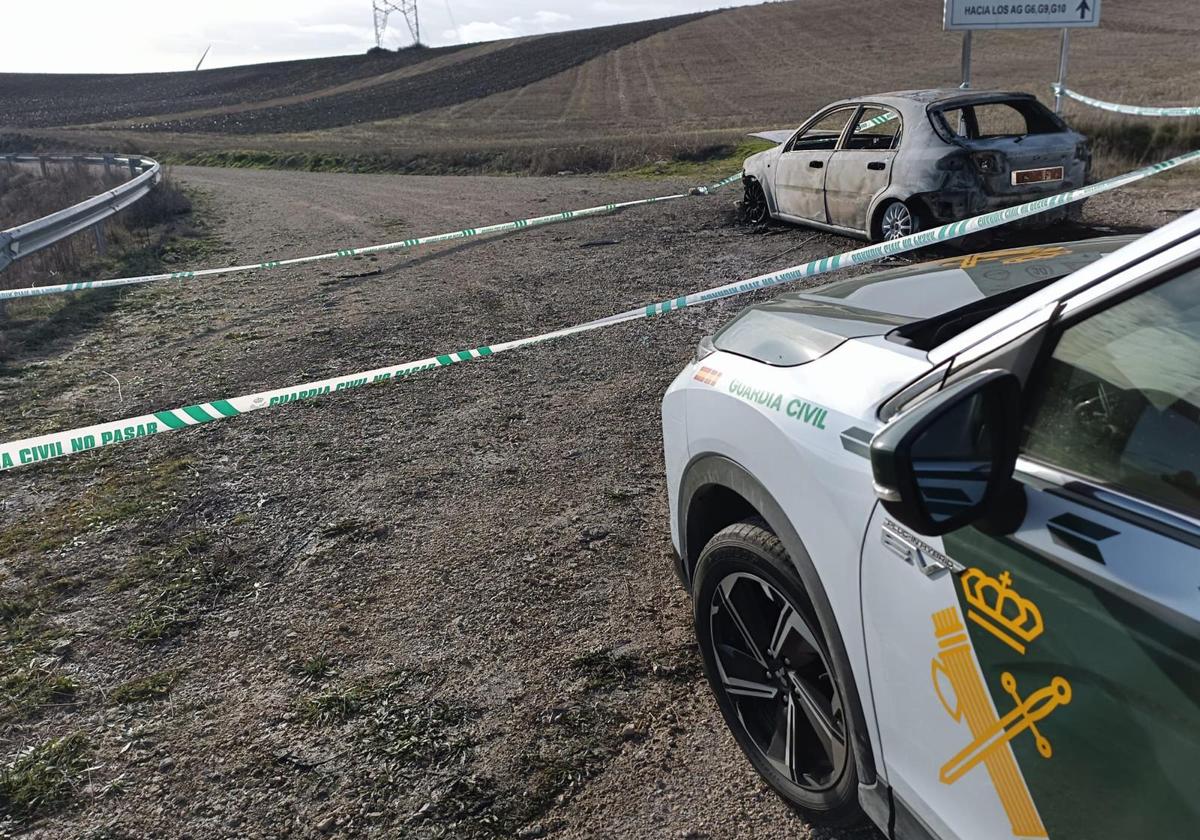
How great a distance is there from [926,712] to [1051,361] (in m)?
0.74

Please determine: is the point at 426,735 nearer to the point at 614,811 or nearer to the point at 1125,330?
the point at 614,811

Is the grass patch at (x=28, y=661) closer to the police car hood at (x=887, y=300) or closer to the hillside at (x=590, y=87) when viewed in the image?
the police car hood at (x=887, y=300)

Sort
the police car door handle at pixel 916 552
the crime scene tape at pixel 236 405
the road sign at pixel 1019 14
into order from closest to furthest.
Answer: the police car door handle at pixel 916 552 < the crime scene tape at pixel 236 405 < the road sign at pixel 1019 14

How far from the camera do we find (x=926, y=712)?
1.84m

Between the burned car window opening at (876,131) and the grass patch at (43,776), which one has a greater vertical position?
the burned car window opening at (876,131)

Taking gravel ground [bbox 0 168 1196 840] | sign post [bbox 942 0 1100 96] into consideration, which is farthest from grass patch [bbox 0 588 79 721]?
sign post [bbox 942 0 1100 96]

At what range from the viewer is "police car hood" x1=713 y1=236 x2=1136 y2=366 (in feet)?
8.00

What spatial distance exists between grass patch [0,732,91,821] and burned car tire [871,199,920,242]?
24.5ft

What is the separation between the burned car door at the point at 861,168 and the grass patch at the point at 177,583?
679cm

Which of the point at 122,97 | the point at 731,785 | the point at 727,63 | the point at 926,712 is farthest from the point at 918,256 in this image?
the point at 122,97

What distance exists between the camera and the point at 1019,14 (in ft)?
47.2

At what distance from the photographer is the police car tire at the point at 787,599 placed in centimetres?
225

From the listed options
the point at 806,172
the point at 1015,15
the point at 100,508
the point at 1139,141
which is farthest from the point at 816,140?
the point at 100,508

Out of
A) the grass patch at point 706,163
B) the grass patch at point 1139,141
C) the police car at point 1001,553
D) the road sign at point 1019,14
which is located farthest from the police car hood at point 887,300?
the grass patch at point 706,163
